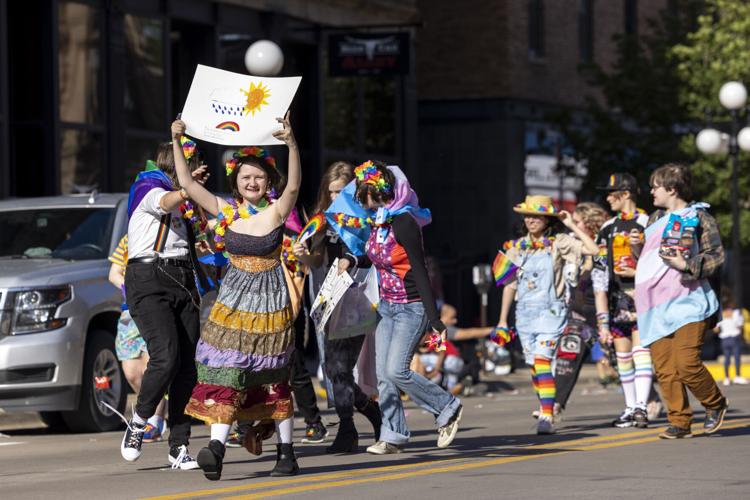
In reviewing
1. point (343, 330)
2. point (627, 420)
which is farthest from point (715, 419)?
point (343, 330)

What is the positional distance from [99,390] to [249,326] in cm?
515

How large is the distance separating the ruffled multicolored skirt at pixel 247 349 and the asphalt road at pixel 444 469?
0.43 metres

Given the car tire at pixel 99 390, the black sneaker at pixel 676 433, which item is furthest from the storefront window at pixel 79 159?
the black sneaker at pixel 676 433

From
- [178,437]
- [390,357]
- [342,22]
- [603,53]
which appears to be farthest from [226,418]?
[603,53]

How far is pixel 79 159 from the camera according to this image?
24.0m

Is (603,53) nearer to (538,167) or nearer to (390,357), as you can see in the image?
(538,167)

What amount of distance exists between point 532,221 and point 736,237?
13.0 meters

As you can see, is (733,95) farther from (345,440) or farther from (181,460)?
Result: (181,460)

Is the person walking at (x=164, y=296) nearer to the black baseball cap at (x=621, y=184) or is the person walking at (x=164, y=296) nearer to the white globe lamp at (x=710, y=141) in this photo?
the black baseball cap at (x=621, y=184)

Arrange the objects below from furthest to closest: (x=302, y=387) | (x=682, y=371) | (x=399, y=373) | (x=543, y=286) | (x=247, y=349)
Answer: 1. (x=543, y=286)
2. (x=302, y=387)
3. (x=682, y=371)
4. (x=399, y=373)
5. (x=247, y=349)

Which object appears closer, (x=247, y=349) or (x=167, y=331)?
(x=247, y=349)

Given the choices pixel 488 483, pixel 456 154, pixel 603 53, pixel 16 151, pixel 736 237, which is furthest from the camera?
pixel 603 53

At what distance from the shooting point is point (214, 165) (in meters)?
26.7

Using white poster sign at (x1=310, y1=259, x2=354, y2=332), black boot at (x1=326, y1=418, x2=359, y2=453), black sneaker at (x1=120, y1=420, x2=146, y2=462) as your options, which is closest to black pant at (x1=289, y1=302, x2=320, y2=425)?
black boot at (x1=326, y1=418, x2=359, y2=453)
